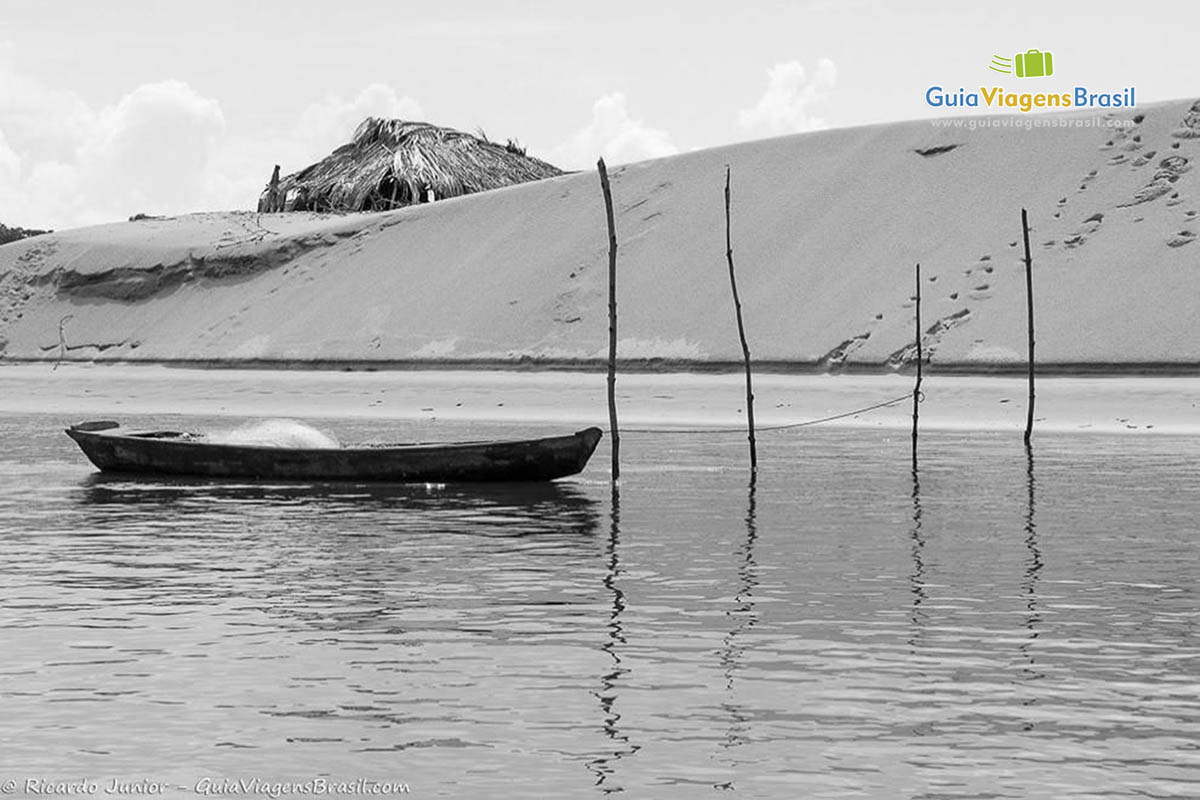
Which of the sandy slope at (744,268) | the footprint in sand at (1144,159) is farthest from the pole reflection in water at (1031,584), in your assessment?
the footprint in sand at (1144,159)

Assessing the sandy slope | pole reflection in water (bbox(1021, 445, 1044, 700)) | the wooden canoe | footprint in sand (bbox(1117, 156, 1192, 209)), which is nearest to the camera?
pole reflection in water (bbox(1021, 445, 1044, 700))

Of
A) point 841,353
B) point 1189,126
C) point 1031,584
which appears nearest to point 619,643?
point 1031,584

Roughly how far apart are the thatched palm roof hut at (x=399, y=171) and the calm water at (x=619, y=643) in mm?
51588

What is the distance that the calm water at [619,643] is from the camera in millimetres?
8242

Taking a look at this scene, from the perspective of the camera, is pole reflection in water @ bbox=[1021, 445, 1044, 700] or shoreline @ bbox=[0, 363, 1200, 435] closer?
pole reflection in water @ bbox=[1021, 445, 1044, 700]

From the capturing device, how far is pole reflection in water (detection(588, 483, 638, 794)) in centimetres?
807

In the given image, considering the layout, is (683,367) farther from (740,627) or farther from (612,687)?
(612,687)

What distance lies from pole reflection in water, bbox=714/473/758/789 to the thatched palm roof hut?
53952 millimetres

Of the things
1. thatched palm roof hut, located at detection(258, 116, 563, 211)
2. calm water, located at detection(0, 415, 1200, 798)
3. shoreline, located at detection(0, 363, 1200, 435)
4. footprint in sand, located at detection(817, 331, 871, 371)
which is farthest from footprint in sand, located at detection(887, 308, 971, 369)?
thatched palm roof hut, located at detection(258, 116, 563, 211)

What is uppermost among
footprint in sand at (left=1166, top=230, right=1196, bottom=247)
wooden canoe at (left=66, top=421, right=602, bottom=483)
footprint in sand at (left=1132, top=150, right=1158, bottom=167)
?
footprint in sand at (left=1132, top=150, right=1158, bottom=167)

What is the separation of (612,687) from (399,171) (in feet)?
209

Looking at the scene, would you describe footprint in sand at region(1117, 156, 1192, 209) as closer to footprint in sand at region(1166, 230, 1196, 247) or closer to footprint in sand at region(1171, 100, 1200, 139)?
footprint in sand at region(1171, 100, 1200, 139)

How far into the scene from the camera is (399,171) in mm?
72438

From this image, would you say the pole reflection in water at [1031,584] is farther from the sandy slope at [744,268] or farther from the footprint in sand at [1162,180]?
the footprint in sand at [1162,180]
